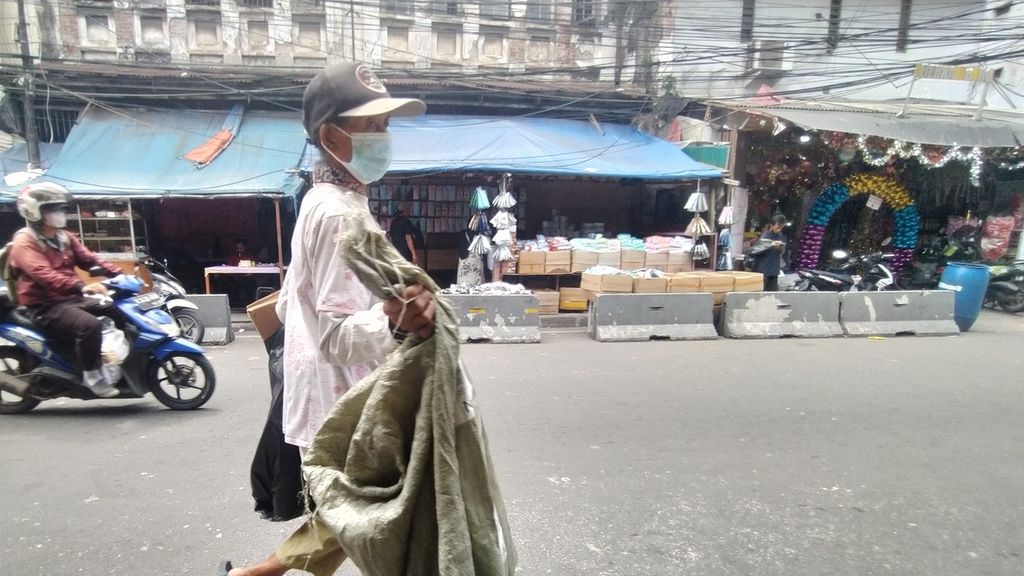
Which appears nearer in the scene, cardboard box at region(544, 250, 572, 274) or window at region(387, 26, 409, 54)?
cardboard box at region(544, 250, 572, 274)

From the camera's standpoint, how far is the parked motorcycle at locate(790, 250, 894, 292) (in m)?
9.81

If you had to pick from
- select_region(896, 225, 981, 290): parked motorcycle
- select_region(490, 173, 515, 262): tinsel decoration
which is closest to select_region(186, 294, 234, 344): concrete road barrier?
select_region(490, 173, 515, 262): tinsel decoration

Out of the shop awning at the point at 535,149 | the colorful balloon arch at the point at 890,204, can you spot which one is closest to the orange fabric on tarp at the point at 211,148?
the shop awning at the point at 535,149

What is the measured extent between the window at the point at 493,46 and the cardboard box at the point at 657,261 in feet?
29.7

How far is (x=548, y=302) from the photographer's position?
9.38 metres

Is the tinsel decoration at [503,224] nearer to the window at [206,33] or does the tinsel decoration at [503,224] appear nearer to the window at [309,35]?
the window at [309,35]

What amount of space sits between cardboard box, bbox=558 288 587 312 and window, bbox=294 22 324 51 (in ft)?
33.4

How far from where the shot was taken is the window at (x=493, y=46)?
16.3 m

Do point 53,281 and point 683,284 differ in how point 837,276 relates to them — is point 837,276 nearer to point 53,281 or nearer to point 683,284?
point 683,284

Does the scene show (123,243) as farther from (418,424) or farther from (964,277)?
(964,277)

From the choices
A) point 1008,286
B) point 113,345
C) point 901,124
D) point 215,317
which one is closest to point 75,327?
point 113,345

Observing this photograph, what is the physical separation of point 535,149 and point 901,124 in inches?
272

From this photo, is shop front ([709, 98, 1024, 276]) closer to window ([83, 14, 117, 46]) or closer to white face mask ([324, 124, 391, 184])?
white face mask ([324, 124, 391, 184])

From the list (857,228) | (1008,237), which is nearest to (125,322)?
(857,228)
